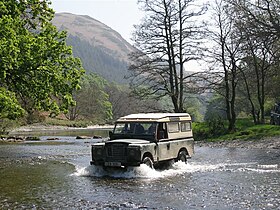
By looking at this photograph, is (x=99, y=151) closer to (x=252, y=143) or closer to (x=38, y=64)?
(x=38, y=64)

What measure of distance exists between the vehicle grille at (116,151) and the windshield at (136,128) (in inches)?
69.6

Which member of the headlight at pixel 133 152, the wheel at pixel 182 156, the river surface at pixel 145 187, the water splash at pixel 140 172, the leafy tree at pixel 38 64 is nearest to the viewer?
the river surface at pixel 145 187

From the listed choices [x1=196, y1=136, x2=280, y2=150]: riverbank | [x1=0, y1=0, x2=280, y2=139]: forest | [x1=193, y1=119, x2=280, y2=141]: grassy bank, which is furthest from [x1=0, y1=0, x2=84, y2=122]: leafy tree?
[x1=193, y1=119, x2=280, y2=141]: grassy bank

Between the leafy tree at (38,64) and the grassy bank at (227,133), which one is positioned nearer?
the leafy tree at (38,64)

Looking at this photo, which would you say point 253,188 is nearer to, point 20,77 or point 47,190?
point 47,190

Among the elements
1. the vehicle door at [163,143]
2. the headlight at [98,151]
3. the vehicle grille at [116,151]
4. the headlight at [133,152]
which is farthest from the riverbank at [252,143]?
the headlight at [98,151]

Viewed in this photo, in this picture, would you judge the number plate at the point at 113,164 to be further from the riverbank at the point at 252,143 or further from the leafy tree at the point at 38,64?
the riverbank at the point at 252,143

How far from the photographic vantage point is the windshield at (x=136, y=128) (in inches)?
696

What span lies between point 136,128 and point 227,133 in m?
21.6

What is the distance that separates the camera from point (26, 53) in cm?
2214

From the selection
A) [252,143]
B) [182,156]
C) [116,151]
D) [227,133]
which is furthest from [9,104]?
[227,133]

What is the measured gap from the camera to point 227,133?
37.9 meters

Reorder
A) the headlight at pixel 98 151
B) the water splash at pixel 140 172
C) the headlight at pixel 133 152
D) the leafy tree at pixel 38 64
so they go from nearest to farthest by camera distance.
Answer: the headlight at pixel 133 152, the water splash at pixel 140 172, the headlight at pixel 98 151, the leafy tree at pixel 38 64

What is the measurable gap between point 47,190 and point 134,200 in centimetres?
342
